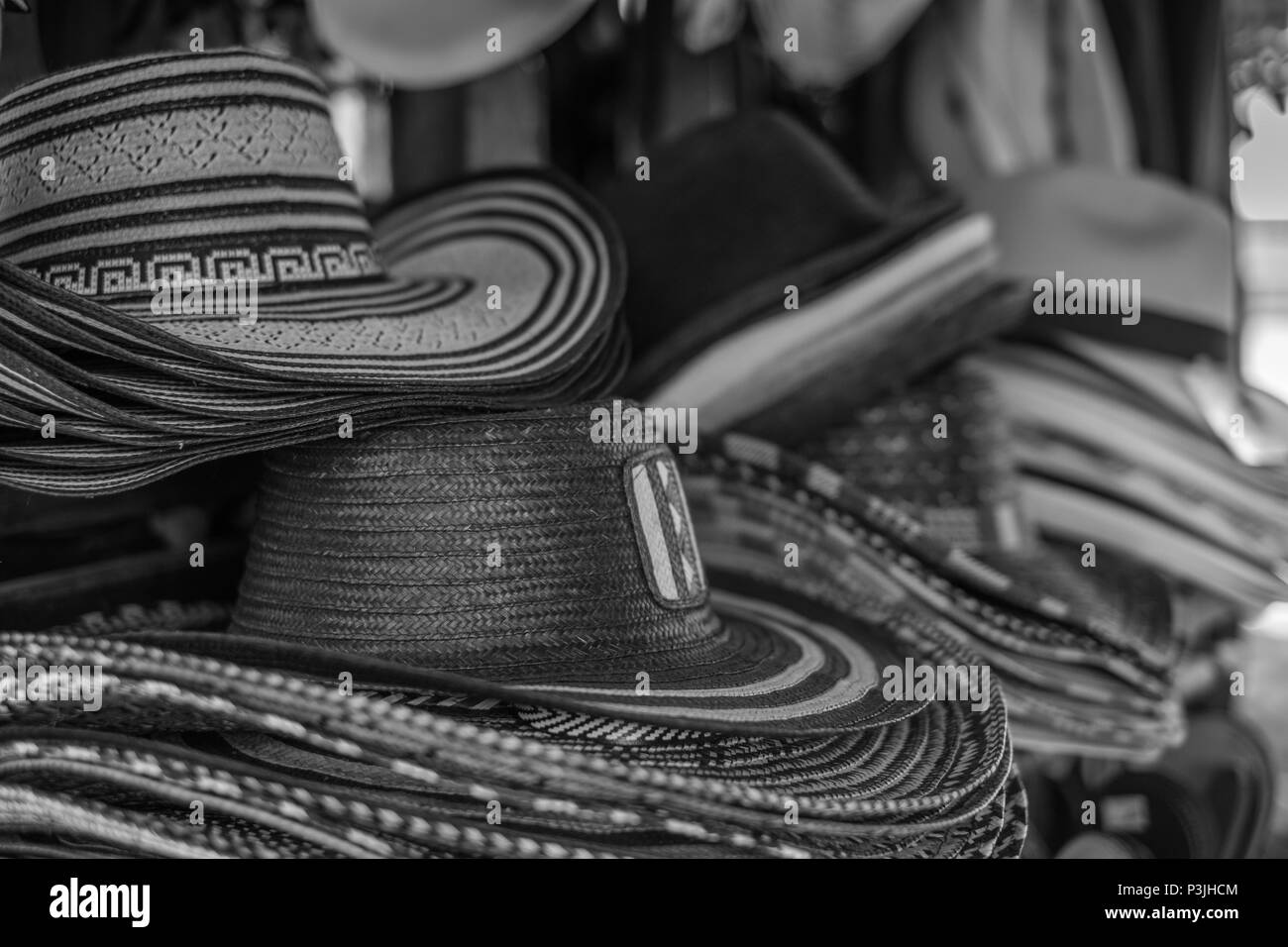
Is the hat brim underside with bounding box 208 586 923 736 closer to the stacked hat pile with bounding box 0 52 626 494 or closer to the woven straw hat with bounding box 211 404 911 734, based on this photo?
the woven straw hat with bounding box 211 404 911 734

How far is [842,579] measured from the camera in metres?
1.00

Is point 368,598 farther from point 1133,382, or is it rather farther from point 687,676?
point 1133,382

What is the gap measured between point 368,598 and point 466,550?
0.21 ft

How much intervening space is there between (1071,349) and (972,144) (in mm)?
294

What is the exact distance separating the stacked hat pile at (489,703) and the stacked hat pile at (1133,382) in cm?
51

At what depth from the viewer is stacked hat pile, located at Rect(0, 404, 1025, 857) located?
606 millimetres

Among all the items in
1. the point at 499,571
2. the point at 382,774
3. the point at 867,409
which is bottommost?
the point at 382,774

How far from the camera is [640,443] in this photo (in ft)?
2.60

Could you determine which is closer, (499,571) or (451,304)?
(499,571)

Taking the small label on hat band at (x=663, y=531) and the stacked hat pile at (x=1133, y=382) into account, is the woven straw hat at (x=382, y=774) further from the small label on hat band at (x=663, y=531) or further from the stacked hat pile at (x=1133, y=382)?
the stacked hat pile at (x=1133, y=382)

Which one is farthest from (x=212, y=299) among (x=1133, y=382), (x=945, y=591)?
(x=1133, y=382)

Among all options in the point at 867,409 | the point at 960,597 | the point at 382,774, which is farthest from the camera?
the point at 867,409

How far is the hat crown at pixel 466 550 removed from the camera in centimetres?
72

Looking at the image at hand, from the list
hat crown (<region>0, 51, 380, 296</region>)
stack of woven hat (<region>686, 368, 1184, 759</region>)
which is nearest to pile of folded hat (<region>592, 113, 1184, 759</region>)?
stack of woven hat (<region>686, 368, 1184, 759</region>)
